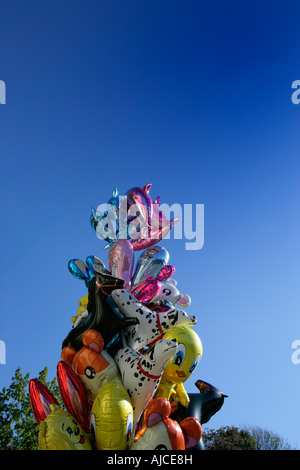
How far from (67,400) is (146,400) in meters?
1.03

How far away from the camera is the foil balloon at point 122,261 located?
6.98 meters

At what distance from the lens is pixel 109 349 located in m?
6.11

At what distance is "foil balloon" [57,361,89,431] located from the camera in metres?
5.34

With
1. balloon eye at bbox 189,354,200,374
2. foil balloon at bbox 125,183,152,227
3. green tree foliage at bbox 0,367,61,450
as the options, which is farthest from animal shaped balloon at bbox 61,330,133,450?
green tree foliage at bbox 0,367,61,450

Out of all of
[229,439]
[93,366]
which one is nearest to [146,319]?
[93,366]

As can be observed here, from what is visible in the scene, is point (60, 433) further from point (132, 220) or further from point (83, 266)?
point (132, 220)

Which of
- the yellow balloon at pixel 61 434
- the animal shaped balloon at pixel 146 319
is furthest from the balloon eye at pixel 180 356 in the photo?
the yellow balloon at pixel 61 434

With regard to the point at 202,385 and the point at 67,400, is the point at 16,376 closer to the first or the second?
the point at 202,385

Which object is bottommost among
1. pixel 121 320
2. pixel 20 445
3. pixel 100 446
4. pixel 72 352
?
pixel 20 445

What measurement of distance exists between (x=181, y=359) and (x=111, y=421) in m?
1.71

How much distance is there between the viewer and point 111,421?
4.91 metres

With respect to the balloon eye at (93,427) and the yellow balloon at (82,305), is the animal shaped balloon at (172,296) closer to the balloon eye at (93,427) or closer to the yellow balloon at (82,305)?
the yellow balloon at (82,305)

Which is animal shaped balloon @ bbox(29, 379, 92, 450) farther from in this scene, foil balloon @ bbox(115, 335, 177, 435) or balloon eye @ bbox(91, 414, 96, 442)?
foil balloon @ bbox(115, 335, 177, 435)
